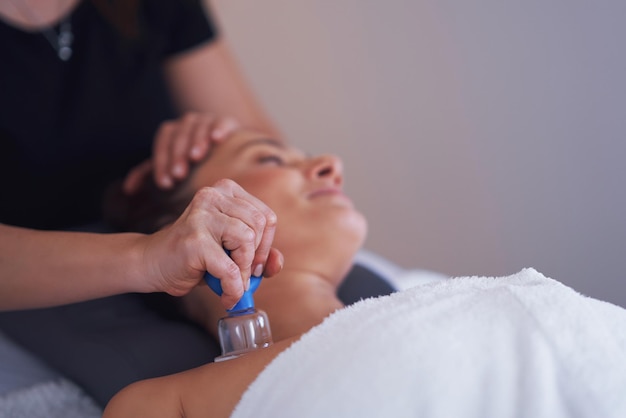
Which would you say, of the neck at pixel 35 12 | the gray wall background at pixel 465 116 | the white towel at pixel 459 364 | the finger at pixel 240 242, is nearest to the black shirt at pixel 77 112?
the neck at pixel 35 12

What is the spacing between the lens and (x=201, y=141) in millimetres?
1416

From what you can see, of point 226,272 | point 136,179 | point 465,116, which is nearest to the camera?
point 226,272

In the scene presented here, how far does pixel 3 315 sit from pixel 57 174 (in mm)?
325

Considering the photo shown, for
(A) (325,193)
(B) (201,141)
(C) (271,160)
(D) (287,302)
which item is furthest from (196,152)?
(D) (287,302)

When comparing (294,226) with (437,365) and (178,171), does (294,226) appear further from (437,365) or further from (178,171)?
(437,365)

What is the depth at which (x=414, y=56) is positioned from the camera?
2.18 metres

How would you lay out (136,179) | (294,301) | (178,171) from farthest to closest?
(136,179) < (178,171) < (294,301)

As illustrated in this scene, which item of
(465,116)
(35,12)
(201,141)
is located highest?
(35,12)

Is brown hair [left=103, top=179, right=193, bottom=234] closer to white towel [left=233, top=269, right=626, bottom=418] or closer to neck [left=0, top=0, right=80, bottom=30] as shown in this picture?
neck [left=0, top=0, right=80, bottom=30]

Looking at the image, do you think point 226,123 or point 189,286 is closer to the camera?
point 189,286

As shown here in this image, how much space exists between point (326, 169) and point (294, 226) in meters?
0.17

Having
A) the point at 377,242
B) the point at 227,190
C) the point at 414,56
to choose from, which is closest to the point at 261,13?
the point at 414,56

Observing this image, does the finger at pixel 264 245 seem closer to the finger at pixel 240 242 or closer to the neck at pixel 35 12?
the finger at pixel 240 242

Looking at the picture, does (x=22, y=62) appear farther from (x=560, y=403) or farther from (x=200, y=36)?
(x=560, y=403)
